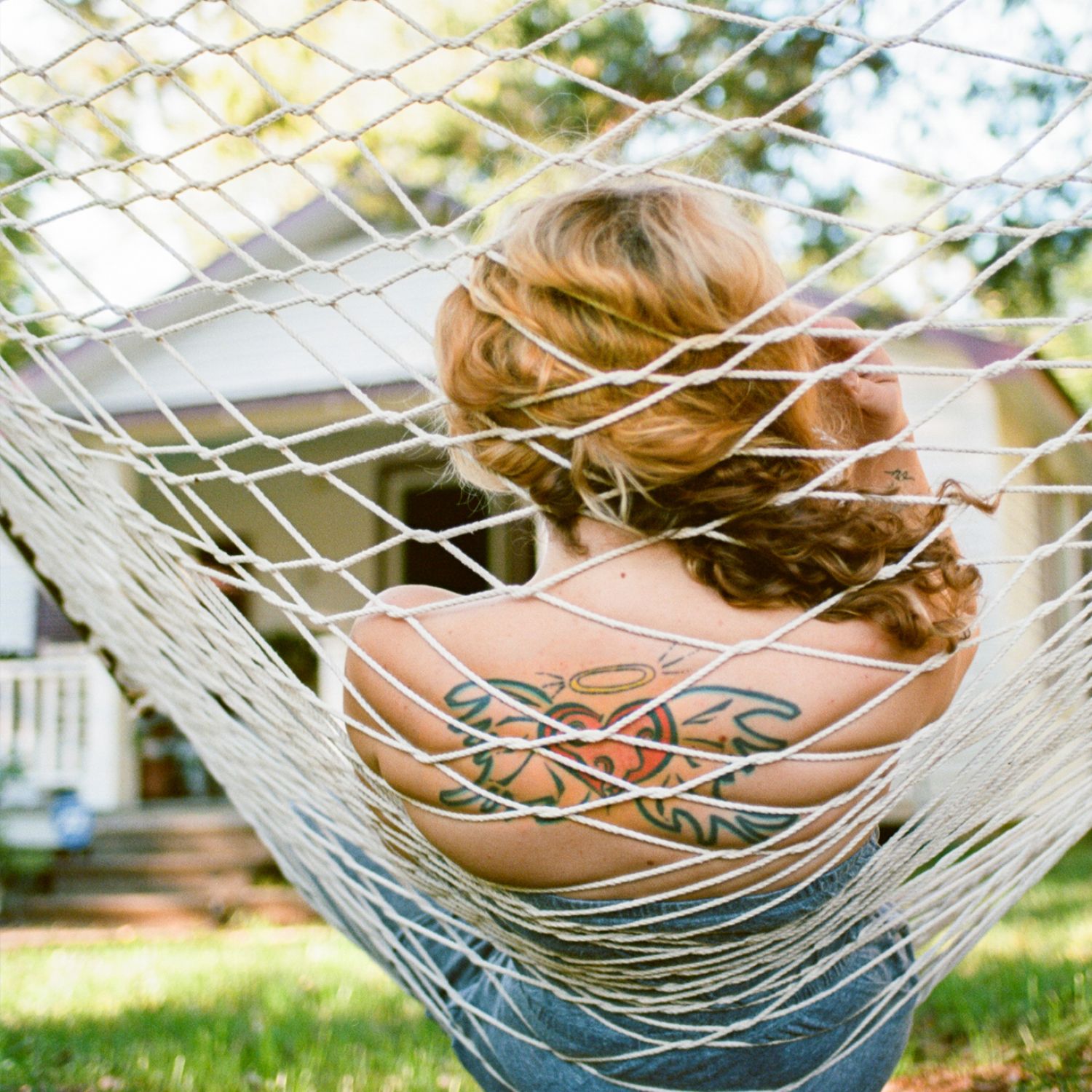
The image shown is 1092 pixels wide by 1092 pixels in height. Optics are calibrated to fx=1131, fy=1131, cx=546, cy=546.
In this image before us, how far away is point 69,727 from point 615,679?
22.1 feet

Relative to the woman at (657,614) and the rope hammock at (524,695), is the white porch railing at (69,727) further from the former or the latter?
the woman at (657,614)

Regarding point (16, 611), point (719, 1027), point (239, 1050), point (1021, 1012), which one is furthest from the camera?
Answer: point (16, 611)

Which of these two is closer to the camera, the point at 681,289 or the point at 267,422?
the point at 681,289

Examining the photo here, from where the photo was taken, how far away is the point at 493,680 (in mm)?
1066

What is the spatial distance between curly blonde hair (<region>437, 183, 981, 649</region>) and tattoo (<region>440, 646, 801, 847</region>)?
10 centimetres

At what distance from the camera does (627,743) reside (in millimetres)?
1042

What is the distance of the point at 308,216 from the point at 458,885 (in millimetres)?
6283

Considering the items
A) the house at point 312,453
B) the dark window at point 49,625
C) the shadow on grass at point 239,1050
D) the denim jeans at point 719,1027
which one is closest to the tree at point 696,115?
the house at point 312,453

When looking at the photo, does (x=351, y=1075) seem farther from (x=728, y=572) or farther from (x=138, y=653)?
(x=728, y=572)

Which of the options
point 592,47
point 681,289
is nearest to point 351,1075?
point 681,289

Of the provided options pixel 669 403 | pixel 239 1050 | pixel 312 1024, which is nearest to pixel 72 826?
pixel 312 1024

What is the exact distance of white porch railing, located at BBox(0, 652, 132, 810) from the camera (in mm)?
6707

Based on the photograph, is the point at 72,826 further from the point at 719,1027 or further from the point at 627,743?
the point at 627,743

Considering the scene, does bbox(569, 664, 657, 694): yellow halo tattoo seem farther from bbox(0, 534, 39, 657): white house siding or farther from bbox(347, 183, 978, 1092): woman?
bbox(0, 534, 39, 657): white house siding
